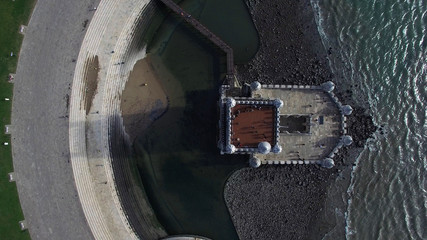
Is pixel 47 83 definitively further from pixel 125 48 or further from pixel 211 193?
pixel 211 193

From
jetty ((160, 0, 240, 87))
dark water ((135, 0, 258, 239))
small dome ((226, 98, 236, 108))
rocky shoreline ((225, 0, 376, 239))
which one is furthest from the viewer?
dark water ((135, 0, 258, 239))

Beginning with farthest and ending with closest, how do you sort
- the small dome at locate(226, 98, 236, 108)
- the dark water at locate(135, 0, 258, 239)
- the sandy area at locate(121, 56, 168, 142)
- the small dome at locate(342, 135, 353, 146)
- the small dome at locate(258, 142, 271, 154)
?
the dark water at locate(135, 0, 258, 239) → the sandy area at locate(121, 56, 168, 142) → the small dome at locate(342, 135, 353, 146) → the small dome at locate(226, 98, 236, 108) → the small dome at locate(258, 142, 271, 154)

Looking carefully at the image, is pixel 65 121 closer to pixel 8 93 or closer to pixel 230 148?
pixel 8 93

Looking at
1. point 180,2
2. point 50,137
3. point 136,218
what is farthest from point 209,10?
point 136,218

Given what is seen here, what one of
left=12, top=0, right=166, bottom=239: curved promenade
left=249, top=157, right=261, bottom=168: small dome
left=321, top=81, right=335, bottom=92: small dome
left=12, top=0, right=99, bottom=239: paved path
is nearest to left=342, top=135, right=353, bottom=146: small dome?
left=321, top=81, right=335, bottom=92: small dome

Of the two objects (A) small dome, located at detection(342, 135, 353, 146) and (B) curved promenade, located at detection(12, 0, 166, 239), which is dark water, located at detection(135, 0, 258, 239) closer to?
(B) curved promenade, located at detection(12, 0, 166, 239)

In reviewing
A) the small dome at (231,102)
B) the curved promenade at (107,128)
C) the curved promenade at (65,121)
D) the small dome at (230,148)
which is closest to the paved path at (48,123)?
the curved promenade at (65,121)
